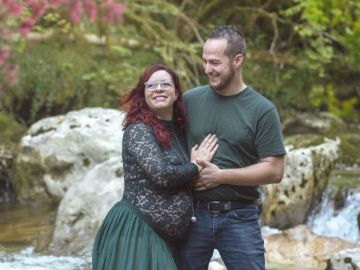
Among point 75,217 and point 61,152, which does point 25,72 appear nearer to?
point 61,152

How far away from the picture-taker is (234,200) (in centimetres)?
325

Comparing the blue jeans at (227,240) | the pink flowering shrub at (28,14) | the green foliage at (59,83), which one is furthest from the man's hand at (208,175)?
the green foliage at (59,83)

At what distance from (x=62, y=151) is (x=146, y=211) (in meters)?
5.06

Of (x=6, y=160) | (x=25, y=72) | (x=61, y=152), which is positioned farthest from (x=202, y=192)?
(x=25, y=72)

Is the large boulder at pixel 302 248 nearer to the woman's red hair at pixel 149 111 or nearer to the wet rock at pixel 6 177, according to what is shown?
the woman's red hair at pixel 149 111

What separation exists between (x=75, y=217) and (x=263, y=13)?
569 centimetres

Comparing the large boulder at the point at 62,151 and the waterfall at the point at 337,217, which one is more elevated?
the large boulder at the point at 62,151

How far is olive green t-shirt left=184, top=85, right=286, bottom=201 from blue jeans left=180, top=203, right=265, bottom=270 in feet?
0.26

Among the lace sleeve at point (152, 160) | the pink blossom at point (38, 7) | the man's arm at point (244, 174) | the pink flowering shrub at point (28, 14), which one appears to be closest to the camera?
the lace sleeve at point (152, 160)

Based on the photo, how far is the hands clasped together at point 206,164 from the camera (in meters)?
3.20

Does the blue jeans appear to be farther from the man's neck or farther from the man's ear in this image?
the man's ear

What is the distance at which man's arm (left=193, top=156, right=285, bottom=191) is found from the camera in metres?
3.17

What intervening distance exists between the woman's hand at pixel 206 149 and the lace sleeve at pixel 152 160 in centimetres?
5

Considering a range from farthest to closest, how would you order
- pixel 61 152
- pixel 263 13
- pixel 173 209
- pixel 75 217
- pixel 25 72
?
pixel 263 13 → pixel 25 72 → pixel 61 152 → pixel 75 217 → pixel 173 209
